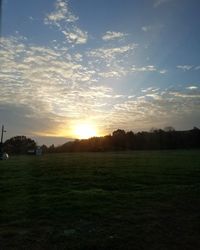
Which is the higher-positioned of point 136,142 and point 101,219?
point 136,142

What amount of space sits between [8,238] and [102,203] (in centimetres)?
455

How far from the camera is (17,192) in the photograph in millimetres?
14711

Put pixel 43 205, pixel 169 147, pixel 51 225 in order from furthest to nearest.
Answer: pixel 169 147 → pixel 43 205 → pixel 51 225

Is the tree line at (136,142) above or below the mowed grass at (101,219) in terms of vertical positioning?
above

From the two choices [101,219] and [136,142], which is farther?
[136,142]

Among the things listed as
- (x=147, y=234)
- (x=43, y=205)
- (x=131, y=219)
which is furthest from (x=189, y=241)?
(x=43, y=205)

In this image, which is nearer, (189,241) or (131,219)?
(189,241)

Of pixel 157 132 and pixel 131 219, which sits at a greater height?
pixel 157 132

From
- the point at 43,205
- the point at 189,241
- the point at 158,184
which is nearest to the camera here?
the point at 189,241

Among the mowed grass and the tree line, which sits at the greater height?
the tree line

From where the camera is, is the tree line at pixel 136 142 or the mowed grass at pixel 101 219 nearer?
the mowed grass at pixel 101 219

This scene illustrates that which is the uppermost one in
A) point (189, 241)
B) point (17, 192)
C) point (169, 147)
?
point (169, 147)

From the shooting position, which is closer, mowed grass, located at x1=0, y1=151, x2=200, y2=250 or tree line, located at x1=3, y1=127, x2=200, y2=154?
mowed grass, located at x1=0, y1=151, x2=200, y2=250

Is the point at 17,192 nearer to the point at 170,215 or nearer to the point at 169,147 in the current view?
the point at 170,215
